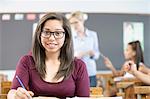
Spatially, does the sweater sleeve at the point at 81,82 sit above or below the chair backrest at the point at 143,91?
above

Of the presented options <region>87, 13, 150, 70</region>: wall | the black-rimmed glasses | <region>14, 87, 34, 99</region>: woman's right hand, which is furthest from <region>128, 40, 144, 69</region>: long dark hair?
<region>14, 87, 34, 99</region>: woman's right hand

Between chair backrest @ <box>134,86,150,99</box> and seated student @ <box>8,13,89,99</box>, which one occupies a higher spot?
seated student @ <box>8,13,89,99</box>

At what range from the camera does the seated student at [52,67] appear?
166 cm

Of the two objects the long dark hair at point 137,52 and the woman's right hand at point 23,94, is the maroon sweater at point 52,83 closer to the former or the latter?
the woman's right hand at point 23,94

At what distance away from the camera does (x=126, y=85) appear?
2770 millimetres

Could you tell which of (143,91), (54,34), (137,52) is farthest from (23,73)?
(137,52)

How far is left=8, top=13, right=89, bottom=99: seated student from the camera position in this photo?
1664 mm

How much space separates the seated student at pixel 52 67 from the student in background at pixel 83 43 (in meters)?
1.78
